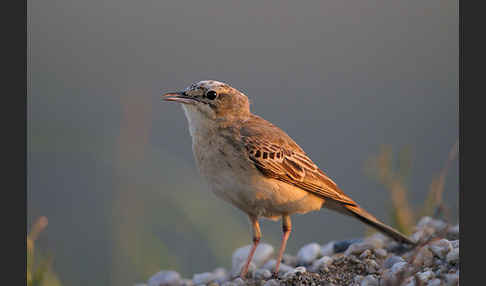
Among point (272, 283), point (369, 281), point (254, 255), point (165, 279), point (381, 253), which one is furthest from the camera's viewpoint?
point (254, 255)

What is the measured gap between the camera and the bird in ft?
16.7

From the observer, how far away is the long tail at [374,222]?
554 cm

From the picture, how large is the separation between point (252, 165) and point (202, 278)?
1643 millimetres

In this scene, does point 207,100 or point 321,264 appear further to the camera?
point 207,100

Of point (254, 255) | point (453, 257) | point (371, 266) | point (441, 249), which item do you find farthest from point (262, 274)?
point (453, 257)

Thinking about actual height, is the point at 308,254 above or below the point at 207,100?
below

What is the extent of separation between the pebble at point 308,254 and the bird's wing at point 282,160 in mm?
668

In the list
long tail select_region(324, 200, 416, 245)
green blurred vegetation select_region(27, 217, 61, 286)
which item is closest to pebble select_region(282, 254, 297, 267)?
long tail select_region(324, 200, 416, 245)

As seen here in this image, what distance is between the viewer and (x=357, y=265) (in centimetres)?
498

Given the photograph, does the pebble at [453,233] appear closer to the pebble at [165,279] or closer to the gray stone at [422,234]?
the gray stone at [422,234]

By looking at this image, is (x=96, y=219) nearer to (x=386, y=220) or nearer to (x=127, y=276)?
(x=127, y=276)

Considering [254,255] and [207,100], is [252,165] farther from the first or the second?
[254,255]

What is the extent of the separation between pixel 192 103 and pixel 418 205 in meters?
2.78

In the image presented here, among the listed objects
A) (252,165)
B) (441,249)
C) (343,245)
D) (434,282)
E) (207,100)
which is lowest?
(434,282)
